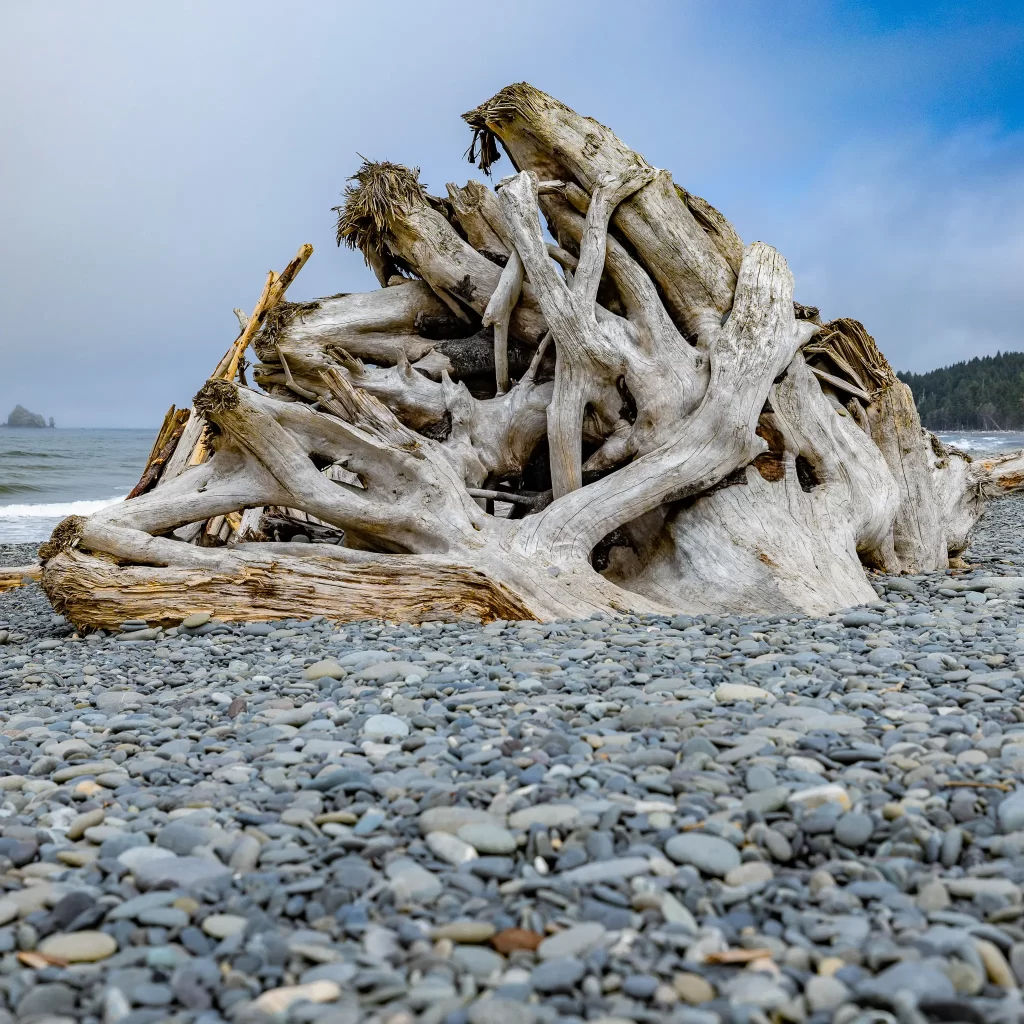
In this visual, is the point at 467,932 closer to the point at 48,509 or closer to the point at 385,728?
the point at 385,728

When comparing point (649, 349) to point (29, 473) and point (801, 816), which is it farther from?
point (29, 473)

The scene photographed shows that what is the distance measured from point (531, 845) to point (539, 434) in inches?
216


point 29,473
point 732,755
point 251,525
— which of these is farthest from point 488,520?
point 29,473

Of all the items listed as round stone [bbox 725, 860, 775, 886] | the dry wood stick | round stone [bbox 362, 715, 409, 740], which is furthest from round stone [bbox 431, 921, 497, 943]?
the dry wood stick

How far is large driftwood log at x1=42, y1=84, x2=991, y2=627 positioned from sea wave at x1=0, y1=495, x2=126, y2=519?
18.3 m

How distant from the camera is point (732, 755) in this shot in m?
3.10

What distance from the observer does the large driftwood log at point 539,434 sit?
21.0 ft

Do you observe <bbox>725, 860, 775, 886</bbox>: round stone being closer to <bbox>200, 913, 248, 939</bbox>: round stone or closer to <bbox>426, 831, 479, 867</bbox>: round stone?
<bbox>426, 831, 479, 867</bbox>: round stone

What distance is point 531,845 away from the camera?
2531 mm

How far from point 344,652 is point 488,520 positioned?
1.95 m

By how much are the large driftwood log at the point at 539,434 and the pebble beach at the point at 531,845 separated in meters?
1.92

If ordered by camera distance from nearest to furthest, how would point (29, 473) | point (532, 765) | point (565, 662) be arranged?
1. point (532, 765)
2. point (565, 662)
3. point (29, 473)

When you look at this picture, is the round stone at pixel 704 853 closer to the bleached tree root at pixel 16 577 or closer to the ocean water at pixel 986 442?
the bleached tree root at pixel 16 577

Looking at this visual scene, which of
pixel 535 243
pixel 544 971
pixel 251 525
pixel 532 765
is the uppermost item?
pixel 535 243
